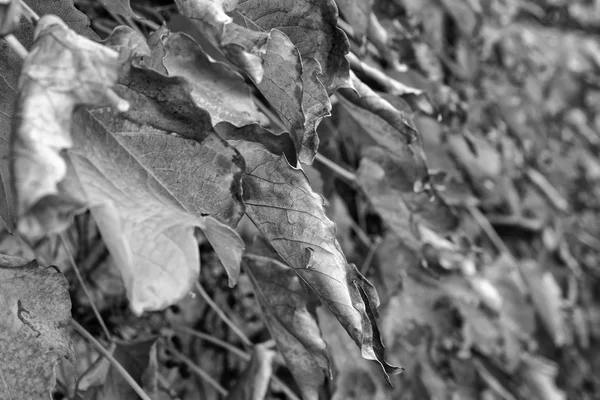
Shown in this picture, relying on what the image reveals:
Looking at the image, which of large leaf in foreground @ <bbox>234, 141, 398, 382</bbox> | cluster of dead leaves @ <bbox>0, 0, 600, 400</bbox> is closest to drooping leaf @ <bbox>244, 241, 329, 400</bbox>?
cluster of dead leaves @ <bbox>0, 0, 600, 400</bbox>

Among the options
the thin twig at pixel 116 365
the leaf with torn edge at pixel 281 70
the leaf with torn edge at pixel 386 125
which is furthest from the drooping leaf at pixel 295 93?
the thin twig at pixel 116 365

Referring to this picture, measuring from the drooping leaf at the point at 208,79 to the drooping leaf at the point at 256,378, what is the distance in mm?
308

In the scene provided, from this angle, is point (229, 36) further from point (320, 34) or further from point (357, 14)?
point (357, 14)

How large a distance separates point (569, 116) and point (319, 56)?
1812 mm

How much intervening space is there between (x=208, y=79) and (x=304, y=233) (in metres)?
0.13

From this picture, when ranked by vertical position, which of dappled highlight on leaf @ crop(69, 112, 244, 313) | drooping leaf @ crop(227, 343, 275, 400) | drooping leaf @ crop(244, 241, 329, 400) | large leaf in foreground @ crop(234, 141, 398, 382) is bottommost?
drooping leaf @ crop(227, 343, 275, 400)

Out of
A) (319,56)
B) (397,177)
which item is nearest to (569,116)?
(397,177)

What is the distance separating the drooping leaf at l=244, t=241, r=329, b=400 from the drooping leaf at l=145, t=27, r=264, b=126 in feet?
0.56

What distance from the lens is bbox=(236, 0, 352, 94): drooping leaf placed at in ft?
1.46

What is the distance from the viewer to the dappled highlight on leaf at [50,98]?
0.82ft

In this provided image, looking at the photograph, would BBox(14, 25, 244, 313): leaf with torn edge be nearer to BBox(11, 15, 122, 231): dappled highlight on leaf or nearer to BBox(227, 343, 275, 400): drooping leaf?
BBox(11, 15, 122, 231): dappled highlight on leaf

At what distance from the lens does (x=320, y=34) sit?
1.46 feet

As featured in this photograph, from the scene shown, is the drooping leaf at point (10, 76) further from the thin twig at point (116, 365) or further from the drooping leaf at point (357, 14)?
the drooping leaf at point (357, 14)

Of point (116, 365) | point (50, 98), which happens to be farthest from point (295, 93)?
point (116, 365)
